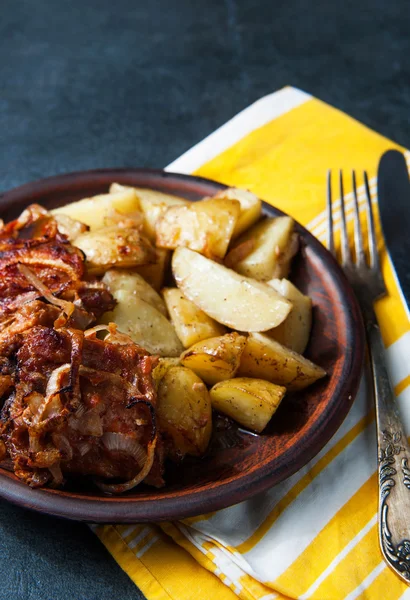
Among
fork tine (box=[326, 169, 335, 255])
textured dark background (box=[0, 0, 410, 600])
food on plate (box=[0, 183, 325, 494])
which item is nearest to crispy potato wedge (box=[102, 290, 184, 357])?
food on plate (box=[0, 183, 325, 494])

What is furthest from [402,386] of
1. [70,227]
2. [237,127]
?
[237,127]

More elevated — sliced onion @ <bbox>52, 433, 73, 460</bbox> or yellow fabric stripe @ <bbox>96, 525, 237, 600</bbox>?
sliced onion @ <bbox>52, 433, 73, 460</bbox>

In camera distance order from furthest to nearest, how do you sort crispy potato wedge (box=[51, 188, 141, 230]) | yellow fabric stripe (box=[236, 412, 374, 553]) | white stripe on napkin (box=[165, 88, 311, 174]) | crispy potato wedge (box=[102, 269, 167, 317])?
white stripe on napkin (box=[165, 88, 311, 174]) < crispy potato wedge (box=[51, 188, 141, 230]) < crispy potato wedge (box=[102, 269, 167, 317]) < yellow fabric stripe (box=[236, 412, 374, 553])

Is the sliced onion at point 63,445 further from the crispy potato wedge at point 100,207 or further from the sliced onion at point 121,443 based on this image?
the crispy potato wedge at point 100,207

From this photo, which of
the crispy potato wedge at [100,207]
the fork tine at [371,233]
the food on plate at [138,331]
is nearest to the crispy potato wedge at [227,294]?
the food on plate at [138,331]

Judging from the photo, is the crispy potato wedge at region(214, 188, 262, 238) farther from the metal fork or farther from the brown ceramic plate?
the metal fork

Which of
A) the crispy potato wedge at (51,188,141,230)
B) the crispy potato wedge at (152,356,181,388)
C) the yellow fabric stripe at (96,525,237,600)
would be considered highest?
the crispy potato wedge at (51,188,141,230)

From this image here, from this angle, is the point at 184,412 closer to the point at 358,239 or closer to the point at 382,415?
the point at 382,415
